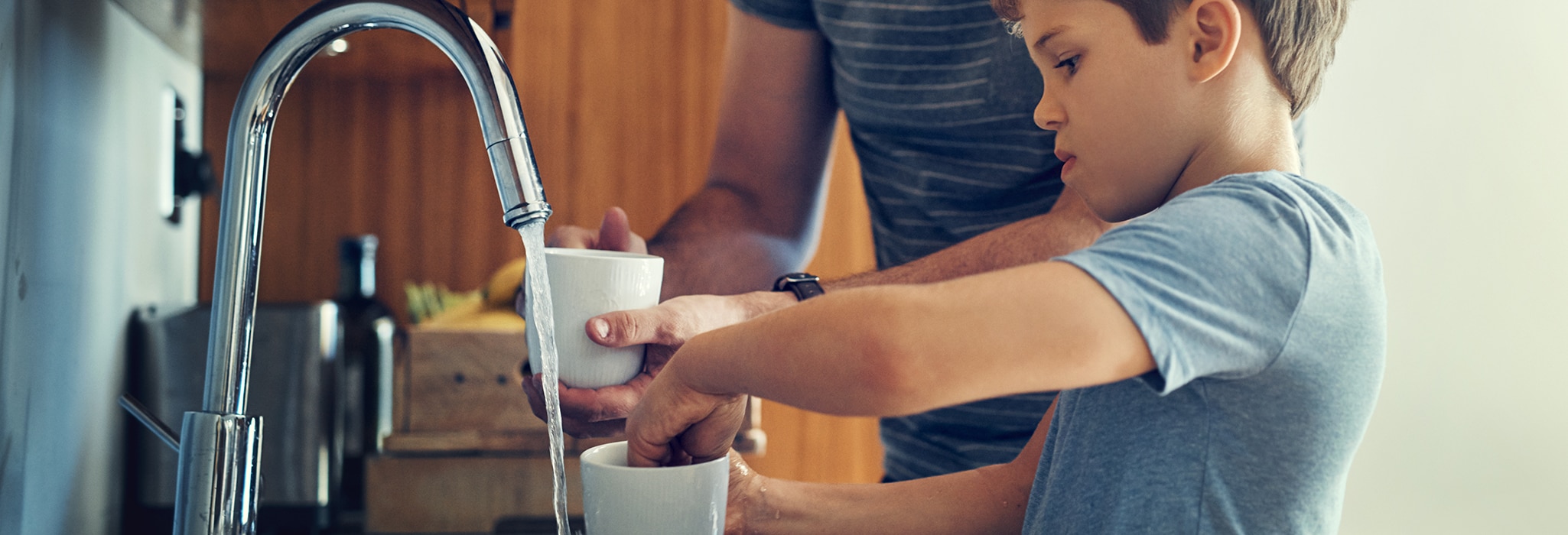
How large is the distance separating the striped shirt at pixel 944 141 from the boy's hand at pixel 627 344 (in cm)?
35

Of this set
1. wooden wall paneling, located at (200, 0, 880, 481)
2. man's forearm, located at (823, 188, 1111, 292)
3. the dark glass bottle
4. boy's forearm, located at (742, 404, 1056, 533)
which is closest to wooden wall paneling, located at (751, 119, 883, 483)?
wooden wall paneling, located at (200, 0, 880, 481)

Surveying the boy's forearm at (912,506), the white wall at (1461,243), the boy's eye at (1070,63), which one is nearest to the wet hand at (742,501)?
the boy's forearm at (912,506)

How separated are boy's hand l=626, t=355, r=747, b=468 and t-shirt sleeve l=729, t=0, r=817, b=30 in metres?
0.68

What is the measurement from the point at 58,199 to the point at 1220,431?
0.83 meters

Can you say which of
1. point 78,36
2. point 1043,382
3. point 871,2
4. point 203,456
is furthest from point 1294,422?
point 78,36

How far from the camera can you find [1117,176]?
0.63 meters

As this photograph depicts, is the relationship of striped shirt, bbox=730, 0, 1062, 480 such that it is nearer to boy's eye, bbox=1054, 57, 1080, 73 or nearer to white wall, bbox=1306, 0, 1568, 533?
boy's eye, bbox=1054, 57, 1080, 73

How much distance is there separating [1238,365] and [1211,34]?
0.70 feet

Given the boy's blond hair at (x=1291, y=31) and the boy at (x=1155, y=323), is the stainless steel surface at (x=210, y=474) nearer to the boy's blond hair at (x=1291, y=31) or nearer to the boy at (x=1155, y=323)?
the boy at (x=1155, y=323)

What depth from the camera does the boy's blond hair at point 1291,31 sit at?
58 centimetres

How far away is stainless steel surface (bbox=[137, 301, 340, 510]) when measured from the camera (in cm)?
103

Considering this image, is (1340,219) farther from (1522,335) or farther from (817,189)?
(1522,335)

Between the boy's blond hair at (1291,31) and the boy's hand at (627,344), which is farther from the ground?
the boy's blond hair at (1291,31)

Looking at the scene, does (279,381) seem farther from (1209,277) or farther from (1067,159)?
(1209,277)
